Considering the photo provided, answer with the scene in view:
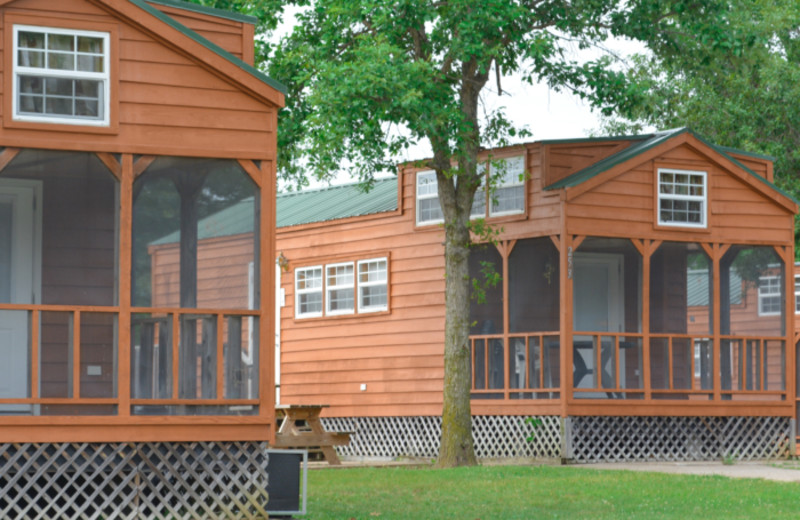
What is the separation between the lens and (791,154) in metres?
32.0

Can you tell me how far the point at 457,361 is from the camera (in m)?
18.4

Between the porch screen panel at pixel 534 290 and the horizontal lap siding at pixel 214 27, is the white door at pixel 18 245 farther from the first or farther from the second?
the porch screen panel at pixel 534 290

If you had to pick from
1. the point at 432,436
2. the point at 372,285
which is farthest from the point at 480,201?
the point at 432,436

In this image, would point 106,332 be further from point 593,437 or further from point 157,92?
point 593,437

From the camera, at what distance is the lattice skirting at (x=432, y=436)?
1900 centimetres

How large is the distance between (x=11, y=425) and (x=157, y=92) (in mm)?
3210

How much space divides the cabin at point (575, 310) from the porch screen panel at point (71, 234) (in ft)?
21.6

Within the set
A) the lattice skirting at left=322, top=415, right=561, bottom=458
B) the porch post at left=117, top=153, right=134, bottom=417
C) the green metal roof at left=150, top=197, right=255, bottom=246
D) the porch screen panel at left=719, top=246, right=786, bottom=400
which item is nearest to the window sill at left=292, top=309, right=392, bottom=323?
the lattice skirting at left=322, top=415, right=561, bottom=458

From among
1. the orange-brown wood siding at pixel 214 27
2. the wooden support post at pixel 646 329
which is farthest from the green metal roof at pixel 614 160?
the orange-brown wood siding at pixel 214 27

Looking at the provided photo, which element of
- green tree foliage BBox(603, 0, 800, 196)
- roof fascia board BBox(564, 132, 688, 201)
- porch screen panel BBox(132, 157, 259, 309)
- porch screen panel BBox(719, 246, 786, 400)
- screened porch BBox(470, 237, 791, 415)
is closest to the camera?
porch screen panel BBox(132, 157, 259, 309)

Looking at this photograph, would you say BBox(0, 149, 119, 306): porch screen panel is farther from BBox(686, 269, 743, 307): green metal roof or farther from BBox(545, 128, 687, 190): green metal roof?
BBox(686, 269, 743, 307): green metal roof

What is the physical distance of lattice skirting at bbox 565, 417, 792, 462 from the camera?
18.9 m

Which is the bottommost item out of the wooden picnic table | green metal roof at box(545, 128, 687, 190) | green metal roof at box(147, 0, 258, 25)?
the wooden picnic table

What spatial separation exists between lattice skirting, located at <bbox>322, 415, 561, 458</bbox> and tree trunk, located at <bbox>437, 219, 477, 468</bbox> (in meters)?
1.16
